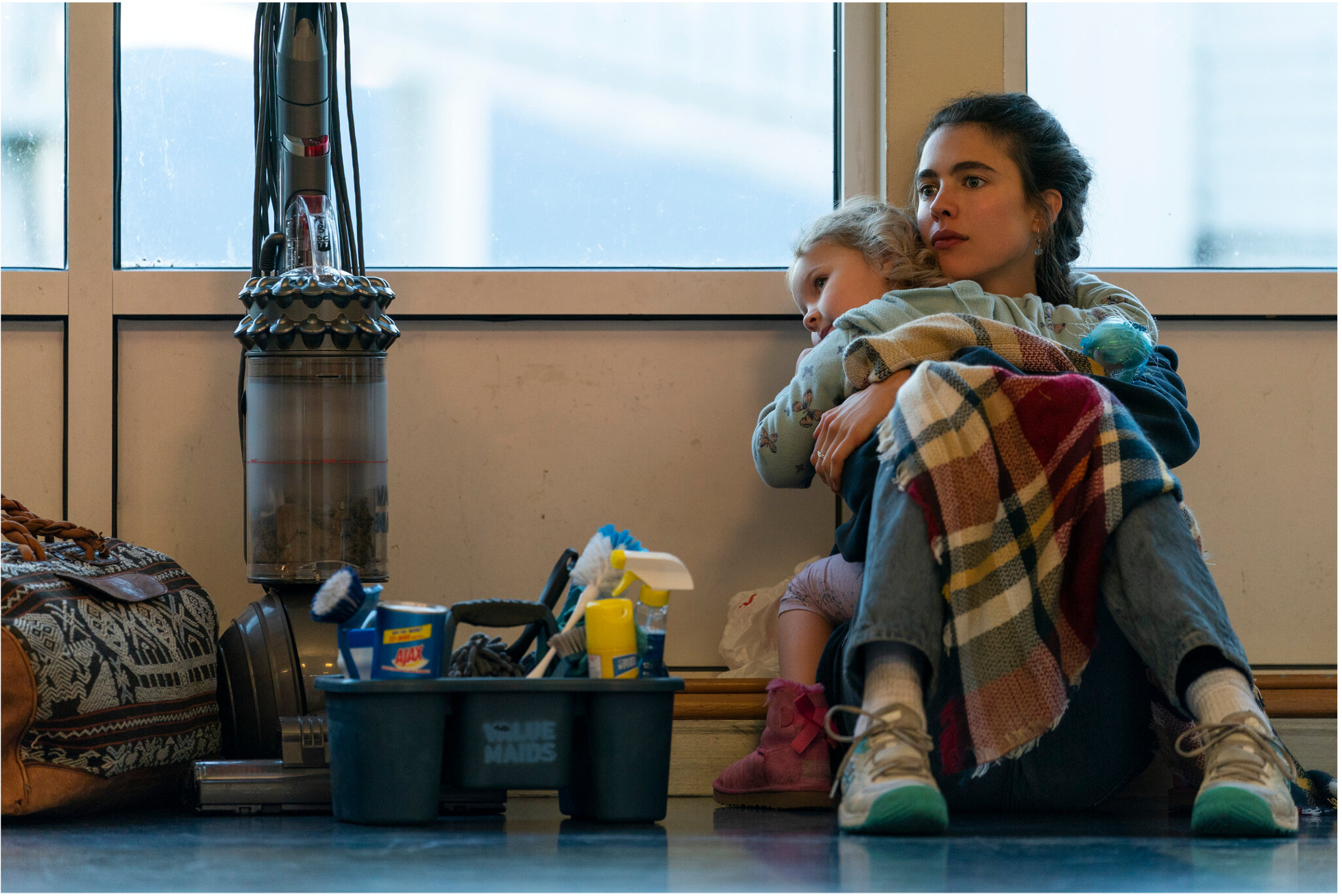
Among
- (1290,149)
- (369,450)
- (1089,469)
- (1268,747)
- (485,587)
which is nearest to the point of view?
(1268,747)

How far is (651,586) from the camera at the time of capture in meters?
1.36

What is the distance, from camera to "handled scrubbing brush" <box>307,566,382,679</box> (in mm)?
1308

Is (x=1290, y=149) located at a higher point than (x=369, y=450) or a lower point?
higher

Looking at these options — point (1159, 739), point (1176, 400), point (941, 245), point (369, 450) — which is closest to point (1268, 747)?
point (1159, 739)

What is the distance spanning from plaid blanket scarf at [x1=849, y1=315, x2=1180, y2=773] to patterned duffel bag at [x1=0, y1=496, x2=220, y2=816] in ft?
3.06

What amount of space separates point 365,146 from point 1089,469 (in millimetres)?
1330

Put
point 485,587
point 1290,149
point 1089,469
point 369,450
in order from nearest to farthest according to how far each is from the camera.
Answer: point 1089,469, point 369,450, point 485,587, point 1290,149

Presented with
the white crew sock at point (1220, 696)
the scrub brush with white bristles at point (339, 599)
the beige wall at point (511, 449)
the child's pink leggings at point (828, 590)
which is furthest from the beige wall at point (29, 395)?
the white crew sock at point (1220, 696)

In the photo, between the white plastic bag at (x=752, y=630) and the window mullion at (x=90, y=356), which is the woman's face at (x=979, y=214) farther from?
the window mullion at (x=90, y=356)

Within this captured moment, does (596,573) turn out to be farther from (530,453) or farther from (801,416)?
(530,453)

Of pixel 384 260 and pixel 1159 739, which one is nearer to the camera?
pixel 1159 739

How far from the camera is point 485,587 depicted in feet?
6.64

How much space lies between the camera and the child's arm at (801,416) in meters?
1.63

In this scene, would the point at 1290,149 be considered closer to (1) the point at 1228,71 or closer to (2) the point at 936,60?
(1) the point at 1228,71
